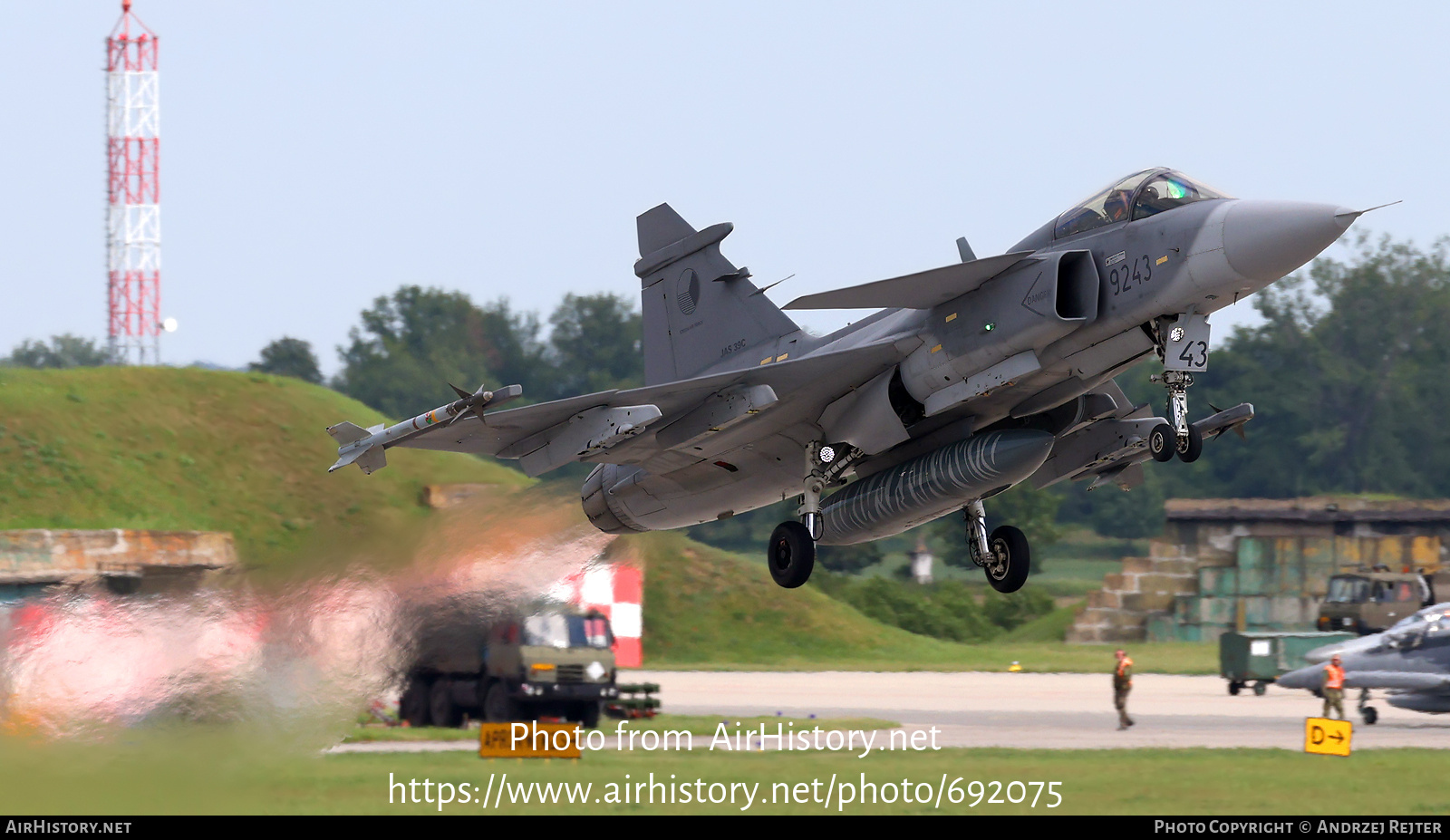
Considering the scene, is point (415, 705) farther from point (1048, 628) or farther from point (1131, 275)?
point (1048, 628)

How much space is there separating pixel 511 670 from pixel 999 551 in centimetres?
757

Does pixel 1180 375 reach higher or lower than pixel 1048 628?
higher

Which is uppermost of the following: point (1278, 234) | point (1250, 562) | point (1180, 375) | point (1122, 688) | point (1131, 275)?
→ point (1278, 234)

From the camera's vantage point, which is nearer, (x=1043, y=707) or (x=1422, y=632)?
(x=1422, y=632)

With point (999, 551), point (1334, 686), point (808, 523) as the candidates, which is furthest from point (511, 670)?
point (1334, 686)

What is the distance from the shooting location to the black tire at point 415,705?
21922mm

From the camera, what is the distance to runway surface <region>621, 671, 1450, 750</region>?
2372cm

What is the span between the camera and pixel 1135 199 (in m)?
15.2

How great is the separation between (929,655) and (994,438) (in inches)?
1014

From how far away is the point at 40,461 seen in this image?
125 ft

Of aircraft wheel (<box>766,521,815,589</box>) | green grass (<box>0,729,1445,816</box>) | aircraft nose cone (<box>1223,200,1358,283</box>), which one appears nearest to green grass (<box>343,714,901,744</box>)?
green grass (<box>0,729,1445,816</box>)

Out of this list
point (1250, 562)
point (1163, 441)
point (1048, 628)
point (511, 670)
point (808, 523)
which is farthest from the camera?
point (1048, 628)

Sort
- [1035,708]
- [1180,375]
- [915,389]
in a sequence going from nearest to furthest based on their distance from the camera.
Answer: [1180,375], [915,389], [1035,708]
